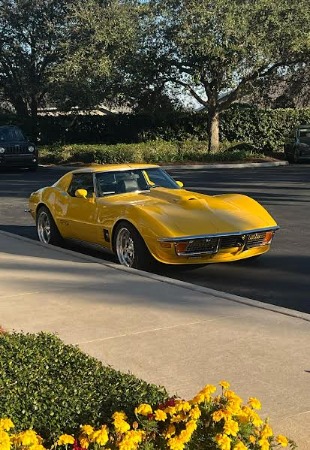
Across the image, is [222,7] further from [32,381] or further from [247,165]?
[32,381]

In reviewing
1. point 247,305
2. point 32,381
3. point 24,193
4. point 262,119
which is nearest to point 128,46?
point 262,119

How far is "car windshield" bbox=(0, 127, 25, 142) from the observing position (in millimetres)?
27000

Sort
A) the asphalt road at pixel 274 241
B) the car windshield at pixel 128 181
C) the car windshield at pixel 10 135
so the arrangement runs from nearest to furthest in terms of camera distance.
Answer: the asphalt road at pixel 274 241 < the car windshield at pixel 128 181 < the car windshield at pixel 10 135

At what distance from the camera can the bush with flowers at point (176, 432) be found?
2609 mm

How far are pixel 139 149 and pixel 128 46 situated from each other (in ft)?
15.9

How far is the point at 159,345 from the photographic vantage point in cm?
500

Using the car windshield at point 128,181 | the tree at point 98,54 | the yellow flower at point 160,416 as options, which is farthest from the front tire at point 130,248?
the tree at point 98,54

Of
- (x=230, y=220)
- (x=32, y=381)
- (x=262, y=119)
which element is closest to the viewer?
(x=32, y=381)

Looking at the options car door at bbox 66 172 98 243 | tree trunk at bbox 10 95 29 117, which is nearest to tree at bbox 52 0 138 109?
tree trunk at bbox 10 95 29 117

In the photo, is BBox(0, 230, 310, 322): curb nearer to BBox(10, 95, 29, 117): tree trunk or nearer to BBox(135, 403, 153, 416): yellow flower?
BBox(135, 403, 153, 416): yellow flower

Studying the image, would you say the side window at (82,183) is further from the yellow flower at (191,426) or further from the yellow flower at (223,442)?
the yellow flower at (223,442)

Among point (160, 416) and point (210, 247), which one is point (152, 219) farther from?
point (160, 416)

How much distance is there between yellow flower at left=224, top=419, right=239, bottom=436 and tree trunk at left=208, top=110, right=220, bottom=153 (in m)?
32.0

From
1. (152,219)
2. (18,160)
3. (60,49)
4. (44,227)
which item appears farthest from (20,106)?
(152,219)
